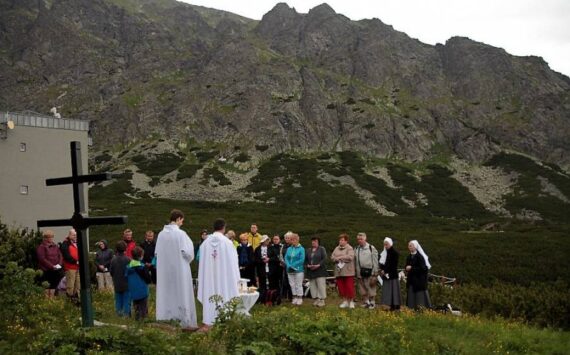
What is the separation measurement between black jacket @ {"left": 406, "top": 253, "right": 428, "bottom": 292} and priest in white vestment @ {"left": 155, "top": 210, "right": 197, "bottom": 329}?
21.7ft

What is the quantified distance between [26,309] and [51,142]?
2491cm

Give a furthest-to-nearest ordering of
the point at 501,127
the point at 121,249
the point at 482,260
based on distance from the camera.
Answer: the point at 501,127 < the point at 482,260 < the point at 121,249

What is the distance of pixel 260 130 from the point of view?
11381 cm

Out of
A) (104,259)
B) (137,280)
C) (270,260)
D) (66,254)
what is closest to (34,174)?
(104,259)

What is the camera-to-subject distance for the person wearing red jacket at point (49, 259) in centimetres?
1287

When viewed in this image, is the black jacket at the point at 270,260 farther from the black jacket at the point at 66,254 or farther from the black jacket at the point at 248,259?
the black jacket at the point at 66,254

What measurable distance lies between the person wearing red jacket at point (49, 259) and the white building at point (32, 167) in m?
16.9

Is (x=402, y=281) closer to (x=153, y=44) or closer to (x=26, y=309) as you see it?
(x=26, y=309)

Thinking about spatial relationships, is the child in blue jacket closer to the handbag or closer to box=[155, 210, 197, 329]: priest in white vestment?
box=[155, 210, 197, 329]: priest in white vestment

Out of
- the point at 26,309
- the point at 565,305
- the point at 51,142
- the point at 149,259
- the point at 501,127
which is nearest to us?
the point at 26,309

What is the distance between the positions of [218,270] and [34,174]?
24.4 meters

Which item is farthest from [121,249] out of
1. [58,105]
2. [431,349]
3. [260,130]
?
[58,105]

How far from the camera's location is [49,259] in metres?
13.0

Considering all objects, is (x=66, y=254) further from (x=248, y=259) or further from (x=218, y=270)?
(x=218, y=270)
